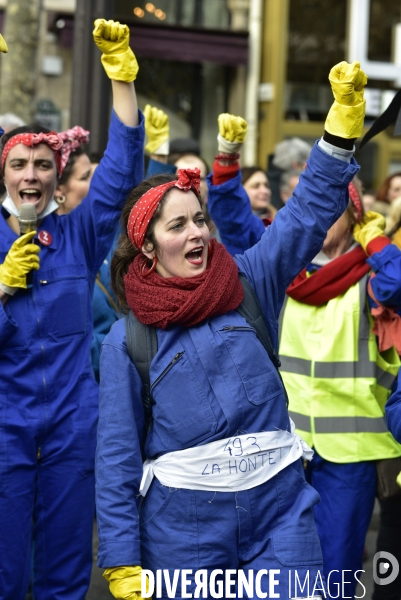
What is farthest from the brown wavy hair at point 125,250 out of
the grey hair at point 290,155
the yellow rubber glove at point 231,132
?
the grey hair at point 290,155

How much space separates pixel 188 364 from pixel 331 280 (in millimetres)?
1493

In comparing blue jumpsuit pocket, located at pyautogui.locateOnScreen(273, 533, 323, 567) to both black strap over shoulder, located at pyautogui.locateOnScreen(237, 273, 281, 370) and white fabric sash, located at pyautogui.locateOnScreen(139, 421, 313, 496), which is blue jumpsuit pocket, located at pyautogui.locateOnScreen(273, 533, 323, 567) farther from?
black strap over shoulder, located at pyautogui.locateOnScreen(237, 273, 281, 370)

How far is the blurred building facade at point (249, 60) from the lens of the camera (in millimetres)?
11648

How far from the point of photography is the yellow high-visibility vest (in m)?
4.14

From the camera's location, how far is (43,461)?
12.7 feet

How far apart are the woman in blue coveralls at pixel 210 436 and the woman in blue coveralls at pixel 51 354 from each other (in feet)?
2.95

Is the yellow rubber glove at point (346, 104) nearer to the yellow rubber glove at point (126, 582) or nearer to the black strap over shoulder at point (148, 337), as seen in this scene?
the black strap over shoulder at point (148, 337)

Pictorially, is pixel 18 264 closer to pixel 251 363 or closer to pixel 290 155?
pixel 251 363

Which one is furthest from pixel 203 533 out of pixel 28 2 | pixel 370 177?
pixel 370 177

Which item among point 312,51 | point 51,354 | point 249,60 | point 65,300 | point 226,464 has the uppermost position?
point 312,51

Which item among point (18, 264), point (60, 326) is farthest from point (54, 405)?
point (18, 264)

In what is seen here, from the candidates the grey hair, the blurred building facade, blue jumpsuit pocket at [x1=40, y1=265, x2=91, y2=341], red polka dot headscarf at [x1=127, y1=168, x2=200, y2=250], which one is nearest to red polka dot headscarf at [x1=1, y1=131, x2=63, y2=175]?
blue jumpsuit pocket at [x1=40, y1=265, x2=91, y2=341]

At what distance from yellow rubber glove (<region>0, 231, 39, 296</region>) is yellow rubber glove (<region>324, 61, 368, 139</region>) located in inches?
57.0

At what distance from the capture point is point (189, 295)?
2871 millimetres
